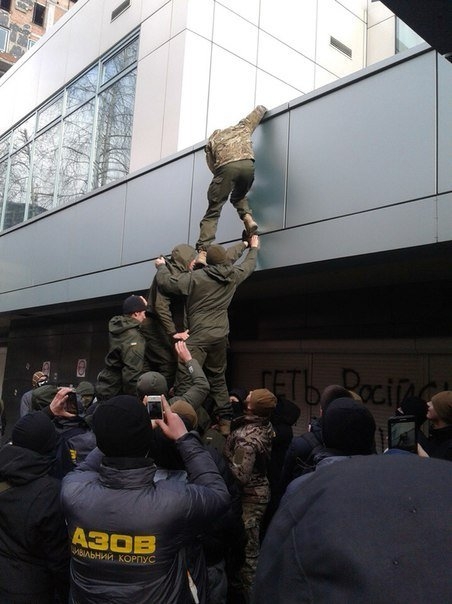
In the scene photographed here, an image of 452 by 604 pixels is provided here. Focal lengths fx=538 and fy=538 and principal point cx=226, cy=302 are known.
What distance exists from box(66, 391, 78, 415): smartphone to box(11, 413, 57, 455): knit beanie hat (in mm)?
1034

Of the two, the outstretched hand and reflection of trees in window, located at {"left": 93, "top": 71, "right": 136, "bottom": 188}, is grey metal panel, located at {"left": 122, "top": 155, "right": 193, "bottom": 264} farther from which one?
the outstretched hand

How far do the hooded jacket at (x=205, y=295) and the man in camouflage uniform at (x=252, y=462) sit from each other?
804mm

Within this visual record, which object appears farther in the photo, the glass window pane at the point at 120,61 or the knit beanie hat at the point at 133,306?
the glass window pane at the point at 120,61

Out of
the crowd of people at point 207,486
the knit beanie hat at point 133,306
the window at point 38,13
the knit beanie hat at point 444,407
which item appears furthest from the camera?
the window at point 38,13

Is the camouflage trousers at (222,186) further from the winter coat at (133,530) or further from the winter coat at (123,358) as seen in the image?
the winter coat at (133,530)

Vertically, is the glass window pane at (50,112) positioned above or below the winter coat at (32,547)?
above

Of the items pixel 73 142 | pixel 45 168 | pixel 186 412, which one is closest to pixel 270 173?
pixel 186 412

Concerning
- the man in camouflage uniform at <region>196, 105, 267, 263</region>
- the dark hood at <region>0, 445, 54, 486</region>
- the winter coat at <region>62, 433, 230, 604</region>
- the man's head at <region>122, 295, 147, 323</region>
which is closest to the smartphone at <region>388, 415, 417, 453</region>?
the winter coat at <region>62, 433, 230, 604</region>

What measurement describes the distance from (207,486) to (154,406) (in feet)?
1.98

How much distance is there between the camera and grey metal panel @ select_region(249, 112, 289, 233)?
6.21 meters

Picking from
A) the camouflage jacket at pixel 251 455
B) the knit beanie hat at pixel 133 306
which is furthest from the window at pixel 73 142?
the camouflage jacket at pixel 251 455

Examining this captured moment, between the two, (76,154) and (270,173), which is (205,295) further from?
(76,154)

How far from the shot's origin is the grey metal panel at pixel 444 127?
4.69 m

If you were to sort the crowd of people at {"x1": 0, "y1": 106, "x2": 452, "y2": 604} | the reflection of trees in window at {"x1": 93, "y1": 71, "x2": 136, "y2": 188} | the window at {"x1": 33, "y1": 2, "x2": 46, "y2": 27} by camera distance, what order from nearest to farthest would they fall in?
the crowd of people at {"x1": 0, "y1": 106, "x2": 452, "y2": 604} → the reflection of trees in window at {"x1": 93, "y1": 71, "x2": 136, "y2": 188} → the window at {"x1": 33, "y1": 2, "x2": 46, "y2": 27}
